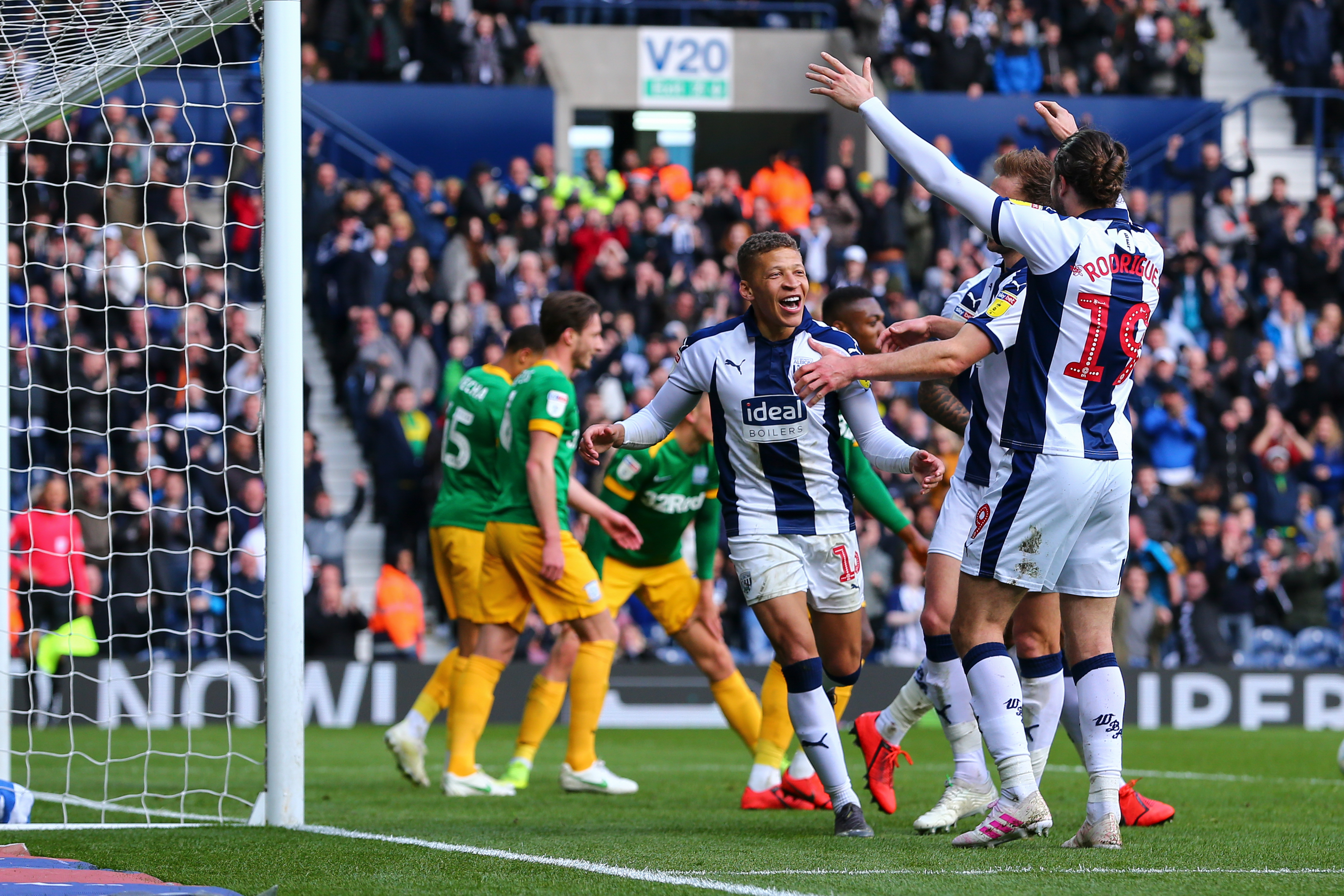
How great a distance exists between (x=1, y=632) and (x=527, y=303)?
9.60 meters

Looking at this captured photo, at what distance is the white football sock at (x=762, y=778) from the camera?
7395 mm

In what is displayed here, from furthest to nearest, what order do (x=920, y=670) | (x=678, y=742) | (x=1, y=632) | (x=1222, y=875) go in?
(x=678, y=742) < (x=1, y=632) < (x=920, y=670) < (x=1222, y=875)

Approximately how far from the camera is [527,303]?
1695cm

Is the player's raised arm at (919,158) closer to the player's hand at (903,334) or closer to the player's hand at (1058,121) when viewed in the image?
the player's hand at (903,334)

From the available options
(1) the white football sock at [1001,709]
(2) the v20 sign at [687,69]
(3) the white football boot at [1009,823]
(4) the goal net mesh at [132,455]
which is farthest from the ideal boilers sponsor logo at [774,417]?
(2) the v20 sign at [687,69]

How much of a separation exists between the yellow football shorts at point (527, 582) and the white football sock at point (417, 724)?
730 millimetres

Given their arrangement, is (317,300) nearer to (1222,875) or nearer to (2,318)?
(2,318)

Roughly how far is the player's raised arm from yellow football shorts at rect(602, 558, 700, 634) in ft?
13.0

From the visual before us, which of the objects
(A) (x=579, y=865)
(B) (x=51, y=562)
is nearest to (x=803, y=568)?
(A) (x=579, y=865)

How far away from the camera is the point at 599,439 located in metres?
5.98

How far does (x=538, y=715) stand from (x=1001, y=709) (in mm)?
3620

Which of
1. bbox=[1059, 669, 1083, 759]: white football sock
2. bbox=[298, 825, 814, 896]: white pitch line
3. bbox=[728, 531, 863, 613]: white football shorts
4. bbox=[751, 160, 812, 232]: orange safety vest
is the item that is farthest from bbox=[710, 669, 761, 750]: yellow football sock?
bbox=[751, 160, 812, 232]: orange safety vest

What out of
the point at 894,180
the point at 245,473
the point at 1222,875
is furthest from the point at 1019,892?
the point at 894,180

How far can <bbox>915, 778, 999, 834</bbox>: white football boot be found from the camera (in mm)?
5941
